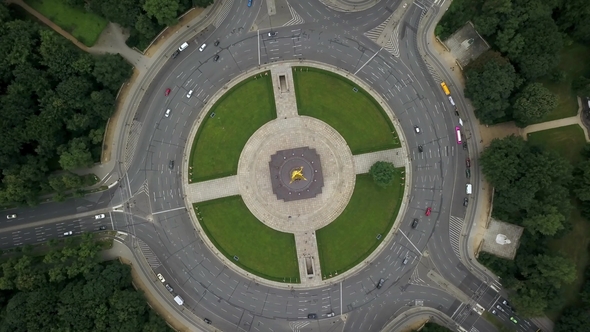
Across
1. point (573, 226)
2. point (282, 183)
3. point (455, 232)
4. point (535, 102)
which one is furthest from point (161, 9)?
point (573, 226)

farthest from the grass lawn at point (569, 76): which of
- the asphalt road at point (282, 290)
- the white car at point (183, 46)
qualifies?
the white car at point (183, 46)

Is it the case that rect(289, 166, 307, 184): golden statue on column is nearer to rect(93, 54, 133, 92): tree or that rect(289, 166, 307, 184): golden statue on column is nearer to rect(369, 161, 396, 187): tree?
rect(369, 161, 396, 187): tree

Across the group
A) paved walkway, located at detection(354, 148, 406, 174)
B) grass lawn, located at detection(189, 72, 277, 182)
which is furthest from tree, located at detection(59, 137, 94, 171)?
paved walkway, located at detection(354, 148, 406, 174)

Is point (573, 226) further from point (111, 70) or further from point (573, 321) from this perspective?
point (111, 70)

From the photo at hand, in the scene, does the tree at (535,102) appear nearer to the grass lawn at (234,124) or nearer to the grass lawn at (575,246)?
the grass lawn at (575,246)

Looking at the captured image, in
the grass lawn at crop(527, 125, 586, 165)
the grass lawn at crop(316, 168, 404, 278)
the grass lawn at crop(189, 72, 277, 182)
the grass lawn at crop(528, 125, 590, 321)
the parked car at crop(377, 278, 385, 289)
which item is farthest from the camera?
the grass lawn at crop(189, 72, 277, 182)

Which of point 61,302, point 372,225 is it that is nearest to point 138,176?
point 61,302
